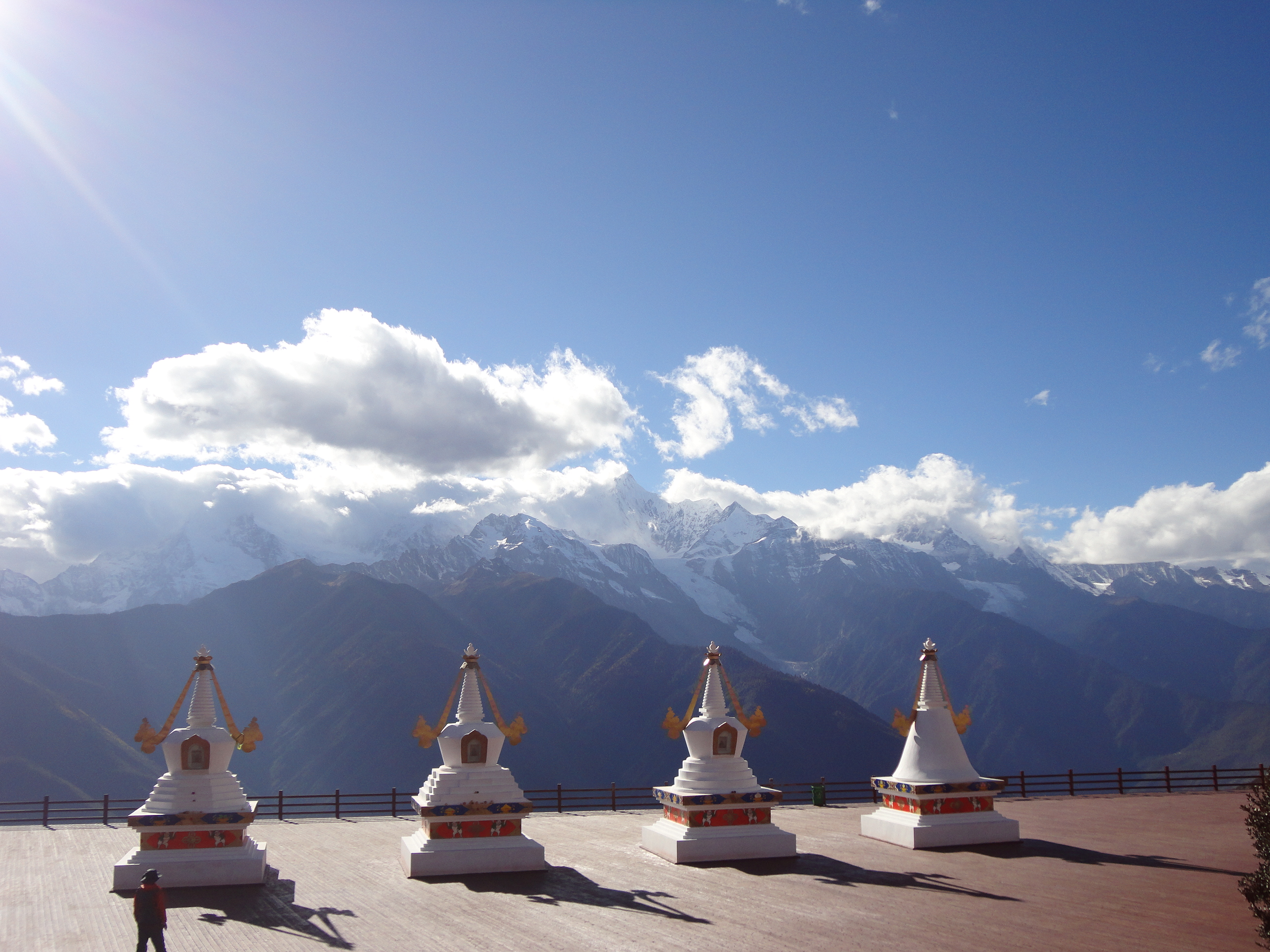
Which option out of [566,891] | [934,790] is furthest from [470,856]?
[934,790]

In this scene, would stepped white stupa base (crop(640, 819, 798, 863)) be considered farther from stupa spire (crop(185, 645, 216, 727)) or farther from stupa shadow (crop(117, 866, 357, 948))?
stupa spire (crop(185, 645, 216, 727))

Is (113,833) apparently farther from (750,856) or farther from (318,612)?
(318,612)

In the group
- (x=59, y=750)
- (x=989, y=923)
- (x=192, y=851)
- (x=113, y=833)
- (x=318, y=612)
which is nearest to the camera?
(x=989, y=923)

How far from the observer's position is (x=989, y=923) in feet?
42.9

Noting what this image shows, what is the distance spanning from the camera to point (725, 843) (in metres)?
18.2

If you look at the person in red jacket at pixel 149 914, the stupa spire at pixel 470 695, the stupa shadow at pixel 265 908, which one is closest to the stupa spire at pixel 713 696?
the stupa spire at pixel 470 695

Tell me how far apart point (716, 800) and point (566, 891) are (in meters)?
3.99

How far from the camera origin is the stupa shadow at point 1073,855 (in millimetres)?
16891

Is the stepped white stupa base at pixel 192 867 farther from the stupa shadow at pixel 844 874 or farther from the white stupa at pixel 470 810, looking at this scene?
the stupa shadow at pixel 844 874

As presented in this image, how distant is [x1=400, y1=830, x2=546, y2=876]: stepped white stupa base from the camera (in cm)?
1695

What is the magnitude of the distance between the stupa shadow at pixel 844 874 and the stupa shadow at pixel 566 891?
8.66ft

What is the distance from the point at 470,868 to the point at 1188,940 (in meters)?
11.7

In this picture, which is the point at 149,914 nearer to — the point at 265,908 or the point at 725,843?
the point at 265,908

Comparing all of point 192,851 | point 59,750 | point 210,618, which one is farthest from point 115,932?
point 210,618
